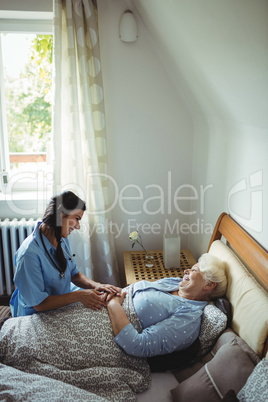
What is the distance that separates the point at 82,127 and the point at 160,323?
1.46 metres

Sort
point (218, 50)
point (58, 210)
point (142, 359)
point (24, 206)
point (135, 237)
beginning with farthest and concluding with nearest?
point (24, 206) → point (135, 237) → point (58, 210) → point (142, 359) → point (218, 50)

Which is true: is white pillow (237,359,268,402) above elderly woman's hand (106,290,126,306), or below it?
below

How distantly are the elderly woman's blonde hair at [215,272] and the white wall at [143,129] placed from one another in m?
1.01

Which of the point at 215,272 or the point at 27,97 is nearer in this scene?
the point at 215,272

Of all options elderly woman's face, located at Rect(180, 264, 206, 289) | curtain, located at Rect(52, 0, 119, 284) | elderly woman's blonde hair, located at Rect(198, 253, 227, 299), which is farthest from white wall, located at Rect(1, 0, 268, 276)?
elderly woman's face, located at Rect(180, 264, 206, 289)

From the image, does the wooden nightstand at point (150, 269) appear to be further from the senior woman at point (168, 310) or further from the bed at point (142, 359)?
the bed at point (142, 359)

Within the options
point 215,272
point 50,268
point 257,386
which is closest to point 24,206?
point 50,268

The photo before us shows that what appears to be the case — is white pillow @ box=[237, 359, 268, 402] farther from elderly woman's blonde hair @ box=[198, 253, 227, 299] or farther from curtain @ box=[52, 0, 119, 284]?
curtain @ box=[52, 0, 119, 284]

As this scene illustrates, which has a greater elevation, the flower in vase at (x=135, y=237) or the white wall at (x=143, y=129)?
the white wall at (x=143, y=129)

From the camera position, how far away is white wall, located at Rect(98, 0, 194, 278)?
2.57m

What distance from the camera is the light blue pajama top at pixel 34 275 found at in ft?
5.90

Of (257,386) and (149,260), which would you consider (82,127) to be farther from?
(257,386)

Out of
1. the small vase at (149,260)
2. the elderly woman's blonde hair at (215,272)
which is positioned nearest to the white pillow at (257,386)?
the elderly woman's blonde hair at (215,272)

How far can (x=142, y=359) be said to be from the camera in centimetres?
167
